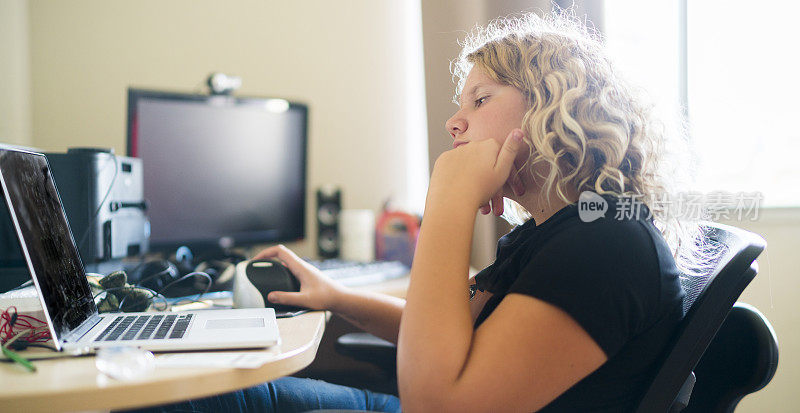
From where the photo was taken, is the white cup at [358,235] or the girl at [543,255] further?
the white cup at [358,235]

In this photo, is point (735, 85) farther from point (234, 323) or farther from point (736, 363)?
point (234, 323)

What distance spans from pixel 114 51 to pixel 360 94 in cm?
88

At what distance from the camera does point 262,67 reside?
2.00 metres

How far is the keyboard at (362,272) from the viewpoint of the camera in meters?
1.39

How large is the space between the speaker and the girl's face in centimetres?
115

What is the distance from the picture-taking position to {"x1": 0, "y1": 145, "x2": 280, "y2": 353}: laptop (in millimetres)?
658

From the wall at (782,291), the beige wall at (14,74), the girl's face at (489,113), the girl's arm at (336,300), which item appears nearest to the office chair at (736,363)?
the girl's face at (489,113)

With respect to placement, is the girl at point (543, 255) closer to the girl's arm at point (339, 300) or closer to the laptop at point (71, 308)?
the girl's arm at point (339, 300)

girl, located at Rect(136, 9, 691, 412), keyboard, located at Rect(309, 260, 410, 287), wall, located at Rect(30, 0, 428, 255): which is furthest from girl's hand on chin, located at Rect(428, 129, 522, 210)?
wall, located at Rect(30, 0, 428, 255)

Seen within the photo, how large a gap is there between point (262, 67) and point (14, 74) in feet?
2.56

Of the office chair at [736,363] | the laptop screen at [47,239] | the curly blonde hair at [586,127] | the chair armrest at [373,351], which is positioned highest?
the curly blonde hair at [586,127]

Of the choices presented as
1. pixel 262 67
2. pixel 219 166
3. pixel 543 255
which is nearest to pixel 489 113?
pixel 543 255

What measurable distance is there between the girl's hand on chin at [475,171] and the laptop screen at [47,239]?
51 centimetres

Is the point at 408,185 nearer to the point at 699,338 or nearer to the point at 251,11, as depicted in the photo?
the point at 251,11
